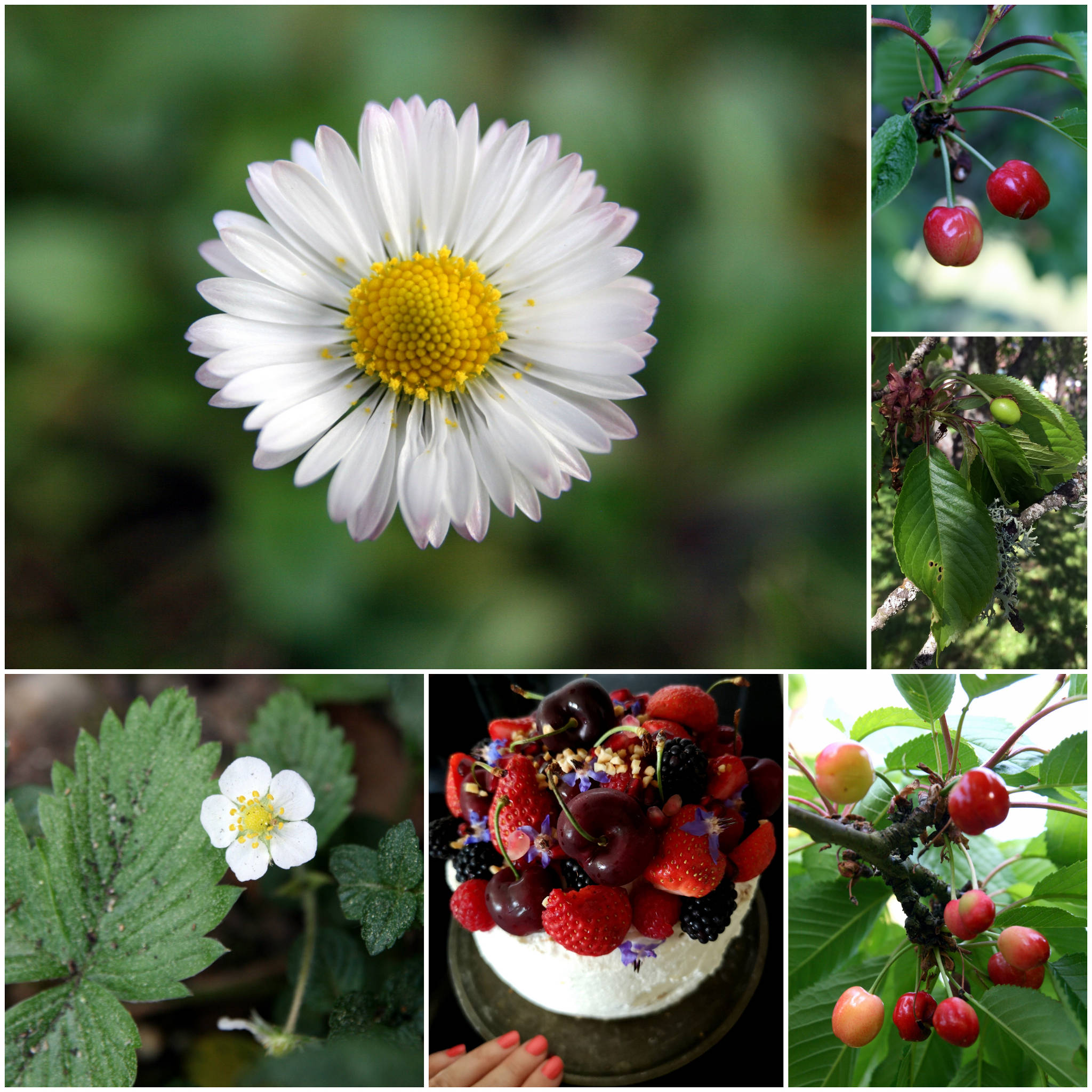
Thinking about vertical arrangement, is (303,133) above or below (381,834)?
above

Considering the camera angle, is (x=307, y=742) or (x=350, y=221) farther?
(x=307, y=742)

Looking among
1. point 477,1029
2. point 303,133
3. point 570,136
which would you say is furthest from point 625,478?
point 477,1029

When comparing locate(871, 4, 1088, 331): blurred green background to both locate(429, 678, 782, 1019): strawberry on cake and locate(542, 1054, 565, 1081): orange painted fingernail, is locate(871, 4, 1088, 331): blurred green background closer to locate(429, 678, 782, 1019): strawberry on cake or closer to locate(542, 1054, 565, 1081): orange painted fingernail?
locate(429, 678, 782, 1019): strawberry on cake

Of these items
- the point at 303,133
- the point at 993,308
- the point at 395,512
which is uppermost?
the point at 303,133

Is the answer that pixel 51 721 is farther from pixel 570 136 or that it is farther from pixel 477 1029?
pixel 570 136

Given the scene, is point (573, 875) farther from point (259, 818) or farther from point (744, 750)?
point (259, 818)

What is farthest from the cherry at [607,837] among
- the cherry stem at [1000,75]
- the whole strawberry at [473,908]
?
the cherry stem at [1000,75]

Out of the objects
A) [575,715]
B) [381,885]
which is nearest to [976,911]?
[575,715]
